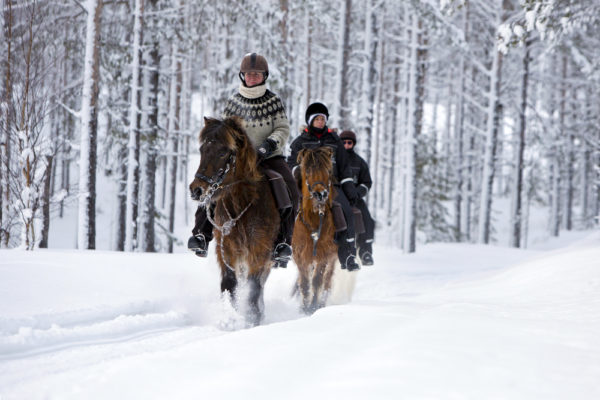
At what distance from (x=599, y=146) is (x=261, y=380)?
31.3m

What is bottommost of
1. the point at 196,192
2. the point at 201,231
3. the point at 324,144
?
the point at 201,231

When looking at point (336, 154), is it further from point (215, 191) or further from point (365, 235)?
point (215, 191)

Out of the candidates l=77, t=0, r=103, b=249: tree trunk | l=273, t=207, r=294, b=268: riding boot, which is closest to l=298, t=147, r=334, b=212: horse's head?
l=273, t=207, r=294, b=268: riding boot

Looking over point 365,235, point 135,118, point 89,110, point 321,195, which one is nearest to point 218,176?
point 321,195

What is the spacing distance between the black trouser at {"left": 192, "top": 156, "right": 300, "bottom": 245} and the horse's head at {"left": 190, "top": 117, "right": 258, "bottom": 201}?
615 mm

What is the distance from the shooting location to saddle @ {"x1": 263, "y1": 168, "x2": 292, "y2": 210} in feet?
19.9

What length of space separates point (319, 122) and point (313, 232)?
196 cm

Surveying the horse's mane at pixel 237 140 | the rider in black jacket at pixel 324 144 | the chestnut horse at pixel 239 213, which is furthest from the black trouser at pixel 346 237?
the horse's mane at pixel 237 140

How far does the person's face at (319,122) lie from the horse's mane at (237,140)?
237 centimetres

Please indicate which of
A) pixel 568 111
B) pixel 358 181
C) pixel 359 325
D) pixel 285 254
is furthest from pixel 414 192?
pixel 568 111

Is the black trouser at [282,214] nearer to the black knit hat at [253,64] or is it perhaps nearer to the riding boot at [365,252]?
the black knit hat at [253,64]

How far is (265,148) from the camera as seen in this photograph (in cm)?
604

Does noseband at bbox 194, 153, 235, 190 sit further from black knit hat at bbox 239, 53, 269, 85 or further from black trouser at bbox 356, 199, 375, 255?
black trouser at bbox 356, 199, 375, 255

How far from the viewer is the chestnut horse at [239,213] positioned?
17.6ft
